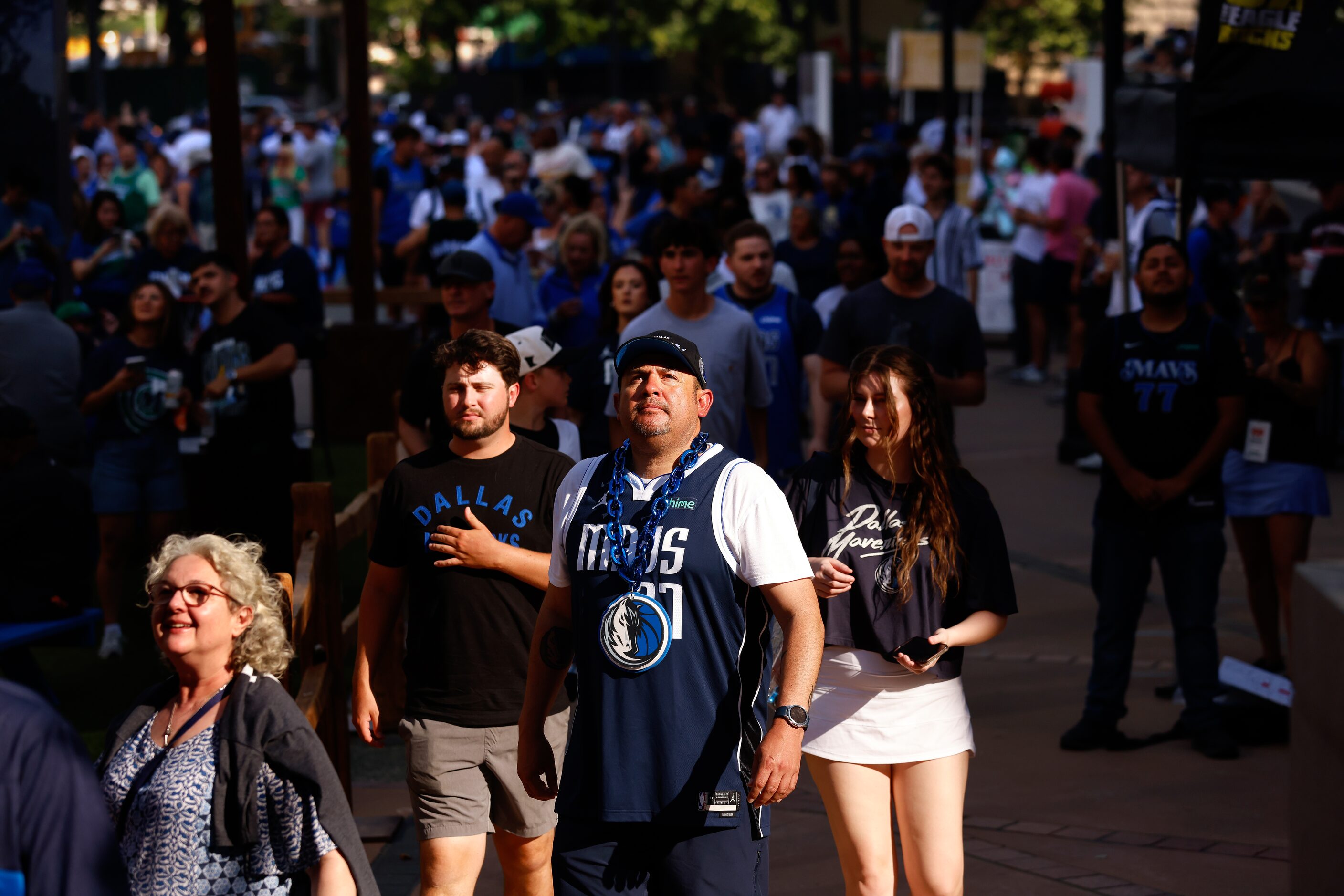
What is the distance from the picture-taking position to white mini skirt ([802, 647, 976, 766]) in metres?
4.45

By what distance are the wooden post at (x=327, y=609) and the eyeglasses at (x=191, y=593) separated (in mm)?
2174

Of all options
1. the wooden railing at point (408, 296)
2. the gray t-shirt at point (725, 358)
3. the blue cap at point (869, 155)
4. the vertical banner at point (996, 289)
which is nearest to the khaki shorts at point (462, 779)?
the gray t-shirt at point (725, 358)

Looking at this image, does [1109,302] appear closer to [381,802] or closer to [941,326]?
[941,326]

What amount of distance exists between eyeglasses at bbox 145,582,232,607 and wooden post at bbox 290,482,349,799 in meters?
2.17

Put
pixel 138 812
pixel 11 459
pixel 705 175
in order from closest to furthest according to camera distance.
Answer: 1. pixel 138 812
2. pixel 11 459
3. pixel 705 175

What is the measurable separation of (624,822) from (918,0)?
49.1 m

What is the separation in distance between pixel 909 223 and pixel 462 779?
352 cm

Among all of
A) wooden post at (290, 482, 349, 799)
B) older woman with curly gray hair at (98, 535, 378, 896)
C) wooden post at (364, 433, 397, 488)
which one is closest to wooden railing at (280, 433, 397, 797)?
wooden post at (290, 482, 349, 799)

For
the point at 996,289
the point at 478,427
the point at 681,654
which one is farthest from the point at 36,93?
the point at 996,289

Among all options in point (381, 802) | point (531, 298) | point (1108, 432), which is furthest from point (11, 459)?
point (1108, 432)

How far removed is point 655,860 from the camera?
149 inches

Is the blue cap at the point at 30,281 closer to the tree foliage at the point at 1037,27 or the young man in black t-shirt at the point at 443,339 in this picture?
the young man in black t-shirt at the point at 443,339

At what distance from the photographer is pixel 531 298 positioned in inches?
433

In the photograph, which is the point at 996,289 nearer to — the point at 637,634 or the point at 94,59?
the point at 637,634
